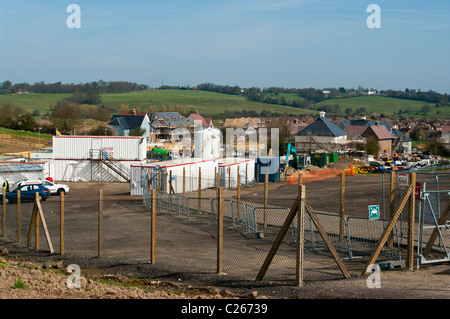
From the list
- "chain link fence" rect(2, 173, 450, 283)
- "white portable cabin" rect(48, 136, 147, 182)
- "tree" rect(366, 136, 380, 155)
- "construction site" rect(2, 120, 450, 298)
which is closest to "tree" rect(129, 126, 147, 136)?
"tree" rect(366, 136, 380, 155)

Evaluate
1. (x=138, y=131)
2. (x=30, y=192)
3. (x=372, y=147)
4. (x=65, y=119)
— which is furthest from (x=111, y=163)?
(x=372, y=147)

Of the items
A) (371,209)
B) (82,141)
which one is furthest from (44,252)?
(82,141)

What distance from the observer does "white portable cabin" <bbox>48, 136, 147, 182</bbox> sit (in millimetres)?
43219

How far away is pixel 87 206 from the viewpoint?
86.3 feet

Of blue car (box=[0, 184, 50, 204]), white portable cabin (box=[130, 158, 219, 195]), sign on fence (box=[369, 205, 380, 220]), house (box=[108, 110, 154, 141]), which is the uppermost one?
house (box=[108, 110, 154, 141])

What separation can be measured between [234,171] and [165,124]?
6923 cm

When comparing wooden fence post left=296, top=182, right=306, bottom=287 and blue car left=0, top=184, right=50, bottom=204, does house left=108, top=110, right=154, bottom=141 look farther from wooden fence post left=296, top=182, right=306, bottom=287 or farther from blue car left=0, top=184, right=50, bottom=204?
wooden fence post left=296, top=182, right=306, bottom=287

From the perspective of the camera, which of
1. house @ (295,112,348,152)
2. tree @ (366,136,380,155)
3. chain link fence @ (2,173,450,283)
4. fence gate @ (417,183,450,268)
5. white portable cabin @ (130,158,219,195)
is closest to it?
fence gate @ (417,183,450,268)

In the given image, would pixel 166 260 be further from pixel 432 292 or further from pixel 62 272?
pixel 432 292

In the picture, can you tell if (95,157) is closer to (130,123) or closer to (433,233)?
(433,233)

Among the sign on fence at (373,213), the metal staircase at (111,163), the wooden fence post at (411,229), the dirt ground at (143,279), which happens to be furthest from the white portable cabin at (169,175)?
the wooden fence post at (411,229)

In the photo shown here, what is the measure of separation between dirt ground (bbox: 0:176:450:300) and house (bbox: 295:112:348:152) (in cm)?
5950

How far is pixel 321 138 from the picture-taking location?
78.3 m
